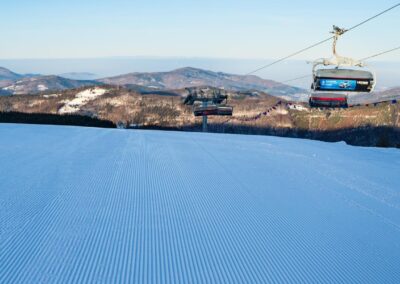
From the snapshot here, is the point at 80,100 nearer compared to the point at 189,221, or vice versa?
the point at 189,221

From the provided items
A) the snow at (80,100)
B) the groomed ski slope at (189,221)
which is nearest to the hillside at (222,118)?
the snow at (80,100)

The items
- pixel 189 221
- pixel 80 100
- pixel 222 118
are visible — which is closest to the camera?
pixel 189 221

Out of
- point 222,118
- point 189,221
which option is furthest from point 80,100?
point 189,221

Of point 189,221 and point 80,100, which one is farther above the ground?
point 80,100

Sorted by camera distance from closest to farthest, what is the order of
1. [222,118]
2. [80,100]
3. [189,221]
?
[189,221]
[222,118]
[80,100]

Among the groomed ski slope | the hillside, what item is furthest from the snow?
the groomed ski slope

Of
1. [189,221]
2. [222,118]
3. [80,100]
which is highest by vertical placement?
[80,100]

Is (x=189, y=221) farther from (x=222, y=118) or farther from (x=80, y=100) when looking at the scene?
(x=80, y=100)
